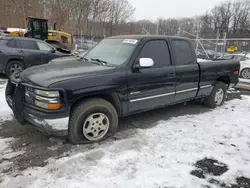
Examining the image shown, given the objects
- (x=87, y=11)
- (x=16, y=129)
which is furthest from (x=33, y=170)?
(x=87, y=11)

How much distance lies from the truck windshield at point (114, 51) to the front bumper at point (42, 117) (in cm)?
131

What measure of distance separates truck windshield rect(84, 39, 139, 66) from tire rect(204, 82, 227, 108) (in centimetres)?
283

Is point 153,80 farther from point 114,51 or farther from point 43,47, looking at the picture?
point 43,47

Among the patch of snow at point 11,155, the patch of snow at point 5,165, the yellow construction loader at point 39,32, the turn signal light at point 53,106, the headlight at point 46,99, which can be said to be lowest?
the patch of snow at point 5,165

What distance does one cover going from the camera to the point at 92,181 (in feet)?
8.29

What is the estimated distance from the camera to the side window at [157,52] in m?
3.93

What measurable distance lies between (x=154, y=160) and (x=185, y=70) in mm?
2266

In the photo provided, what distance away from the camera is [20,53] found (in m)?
8.09

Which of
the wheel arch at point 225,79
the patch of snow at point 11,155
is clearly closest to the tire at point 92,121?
the patch of snow at point 11,155

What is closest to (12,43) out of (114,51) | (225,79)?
(114,51)

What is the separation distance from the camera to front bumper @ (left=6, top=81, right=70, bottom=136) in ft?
9.58

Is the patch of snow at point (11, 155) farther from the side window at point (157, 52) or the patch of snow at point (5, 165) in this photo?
the side window at point (157, 52)

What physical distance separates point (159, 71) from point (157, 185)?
2172 mm

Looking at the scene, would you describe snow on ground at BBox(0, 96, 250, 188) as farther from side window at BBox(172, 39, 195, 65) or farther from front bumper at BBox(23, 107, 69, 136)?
side window at BBox(172, 39, 195, 65)
